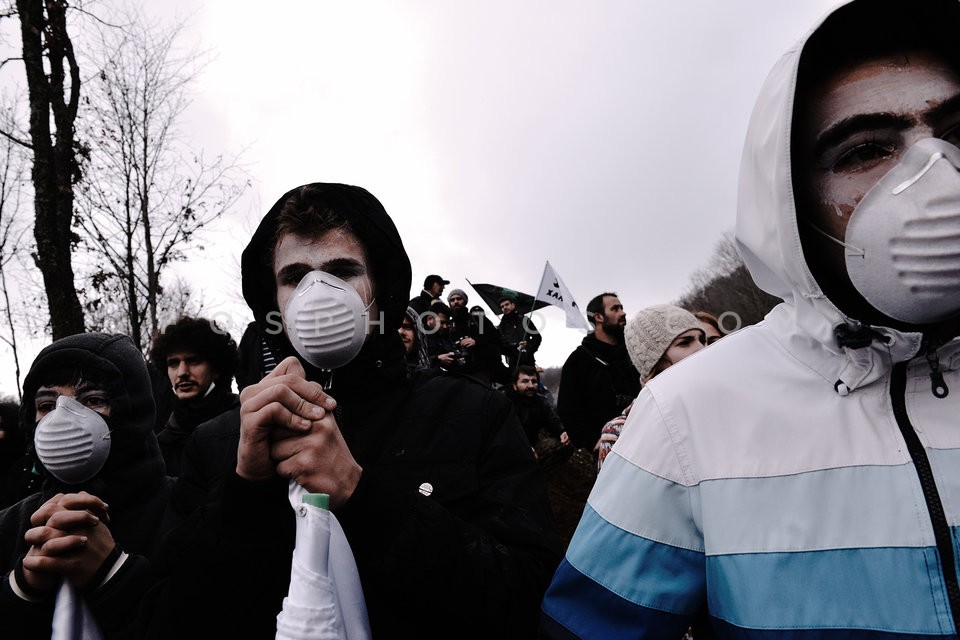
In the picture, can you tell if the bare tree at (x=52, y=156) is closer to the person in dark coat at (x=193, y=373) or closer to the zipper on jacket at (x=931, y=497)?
the person in dark coat at (x=193, y=373)

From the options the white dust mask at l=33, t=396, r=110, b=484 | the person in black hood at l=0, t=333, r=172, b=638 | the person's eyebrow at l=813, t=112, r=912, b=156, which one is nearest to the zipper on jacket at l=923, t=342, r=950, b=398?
the person's eyebrow at l=813, t=112, r=912, b=156

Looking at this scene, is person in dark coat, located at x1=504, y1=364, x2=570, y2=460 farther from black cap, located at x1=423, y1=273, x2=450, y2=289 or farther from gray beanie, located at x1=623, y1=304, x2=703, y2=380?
gray beanie, located at x1=623, y1=304, x2=703, y2=380

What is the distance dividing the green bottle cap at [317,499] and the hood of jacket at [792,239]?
1044 millimetres

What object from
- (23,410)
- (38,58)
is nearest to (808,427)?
(23,410)

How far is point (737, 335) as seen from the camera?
1471 mm

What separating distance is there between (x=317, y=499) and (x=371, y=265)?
91 cm

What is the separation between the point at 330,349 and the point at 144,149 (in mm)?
10605

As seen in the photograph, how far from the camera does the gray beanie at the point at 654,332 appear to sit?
384 centimetres

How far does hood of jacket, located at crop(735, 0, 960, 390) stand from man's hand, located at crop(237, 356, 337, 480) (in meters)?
1.05

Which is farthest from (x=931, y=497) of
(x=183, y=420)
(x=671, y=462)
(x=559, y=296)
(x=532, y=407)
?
(x=559, y=296)

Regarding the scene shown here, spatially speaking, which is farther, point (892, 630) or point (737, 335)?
point (737, 335)

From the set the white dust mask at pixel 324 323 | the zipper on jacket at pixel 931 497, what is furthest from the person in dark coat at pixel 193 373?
the zipper on jacket at pixel 931 497

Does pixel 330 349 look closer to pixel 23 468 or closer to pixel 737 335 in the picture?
pixel 737 335

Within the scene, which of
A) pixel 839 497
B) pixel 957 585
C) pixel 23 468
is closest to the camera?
pixel 957 585
